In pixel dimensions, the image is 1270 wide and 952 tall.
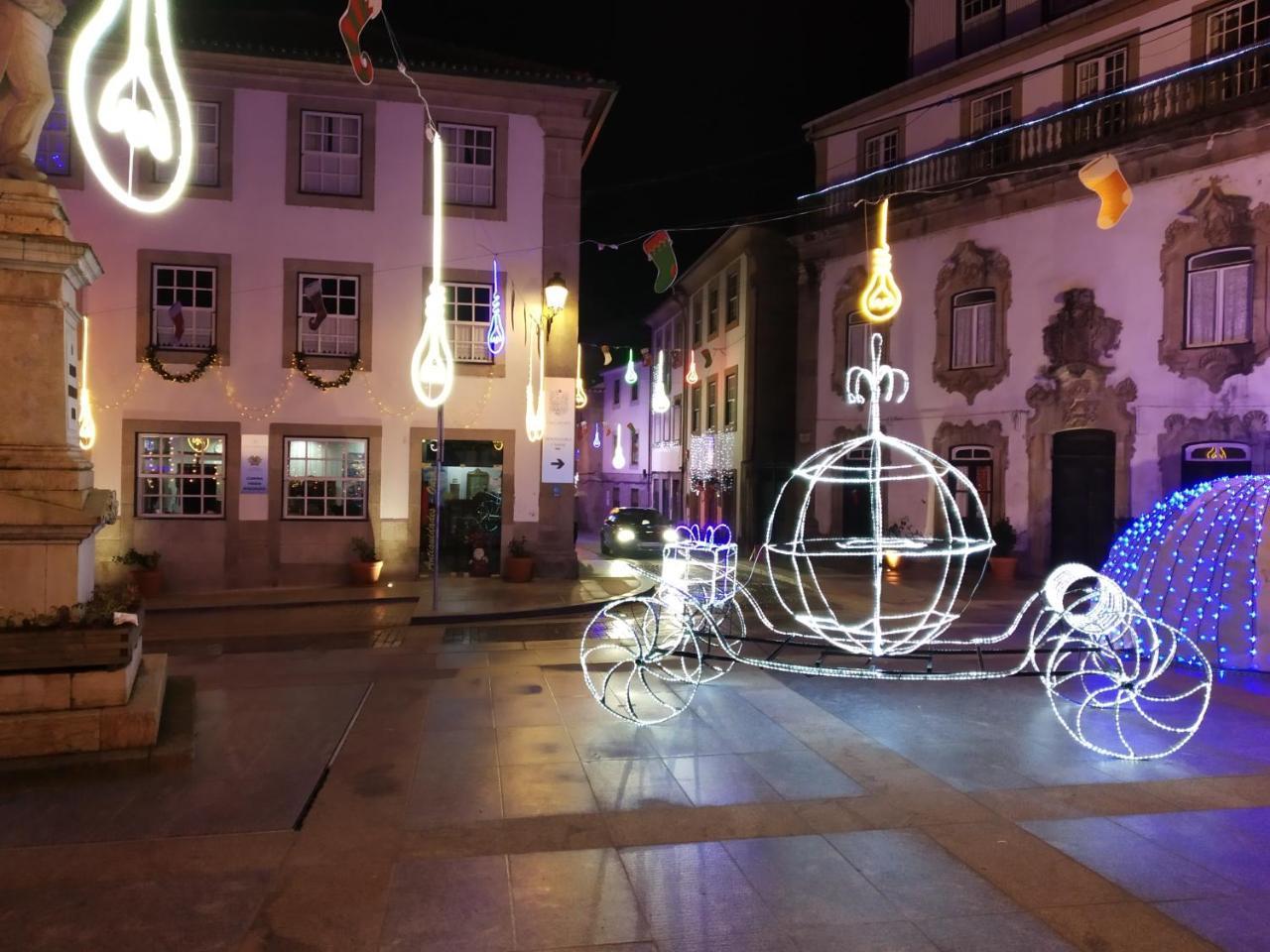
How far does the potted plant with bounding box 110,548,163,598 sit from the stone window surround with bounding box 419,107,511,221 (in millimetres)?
8783

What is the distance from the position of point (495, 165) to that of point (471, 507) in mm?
7322

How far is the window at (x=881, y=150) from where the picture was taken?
23.1 m

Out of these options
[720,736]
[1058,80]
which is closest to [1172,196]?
[1058,80]

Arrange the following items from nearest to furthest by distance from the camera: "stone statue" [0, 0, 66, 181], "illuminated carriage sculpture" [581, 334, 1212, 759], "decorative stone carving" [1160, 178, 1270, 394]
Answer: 1. "stone statue" [0, 0, 66, 181]
2. "illuminated carriage sculpture" [581, 334, 1212, 759]
3. "decorative stone carving" [1160, 178, 1270, 394]

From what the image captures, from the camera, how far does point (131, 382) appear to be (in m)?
17.0

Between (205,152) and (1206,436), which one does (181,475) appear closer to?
(205,152)

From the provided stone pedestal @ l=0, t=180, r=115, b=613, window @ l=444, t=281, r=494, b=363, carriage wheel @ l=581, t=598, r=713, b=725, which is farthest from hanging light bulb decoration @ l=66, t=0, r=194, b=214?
window @ l=444, t=281, r=494, b=363

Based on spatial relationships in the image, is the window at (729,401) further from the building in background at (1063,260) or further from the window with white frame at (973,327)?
the window with white frame at (973,327)

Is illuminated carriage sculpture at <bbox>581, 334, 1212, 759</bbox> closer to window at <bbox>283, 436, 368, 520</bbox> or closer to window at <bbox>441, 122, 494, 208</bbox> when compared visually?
window at <bbox>283, 436, 368, 520</bbox>

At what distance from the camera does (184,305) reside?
17328mm

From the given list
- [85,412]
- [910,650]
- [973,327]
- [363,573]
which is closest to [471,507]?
[363,573]

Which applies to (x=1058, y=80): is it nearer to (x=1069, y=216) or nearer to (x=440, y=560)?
(x=1069, y=216)

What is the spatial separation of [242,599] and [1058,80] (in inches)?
808

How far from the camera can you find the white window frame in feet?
54.5
